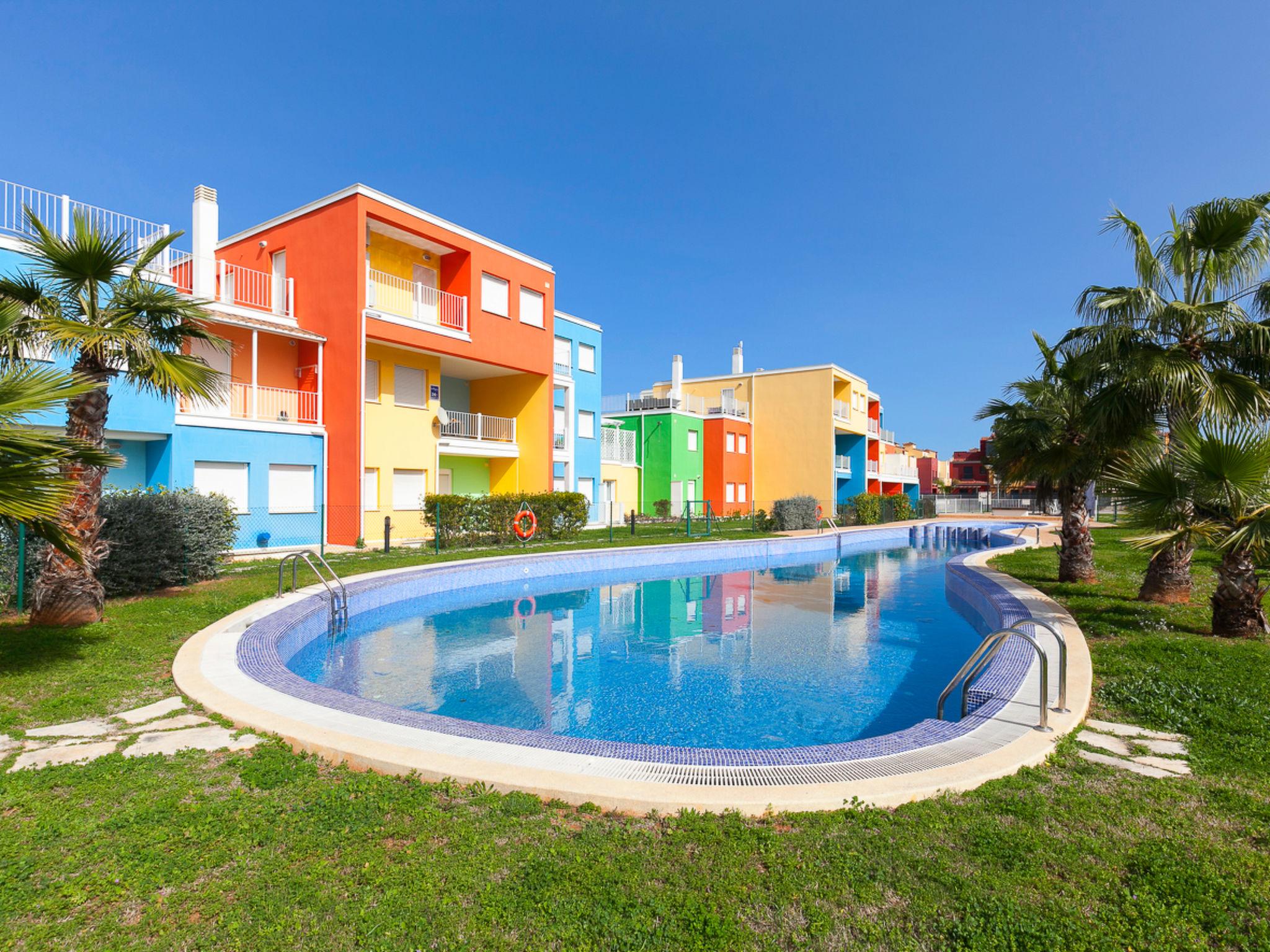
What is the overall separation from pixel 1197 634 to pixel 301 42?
18990mm

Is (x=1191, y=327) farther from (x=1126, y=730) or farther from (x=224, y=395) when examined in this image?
(x=224, y=395)

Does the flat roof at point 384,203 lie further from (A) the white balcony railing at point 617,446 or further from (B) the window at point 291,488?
(A) the white balcony railing at point 617,446

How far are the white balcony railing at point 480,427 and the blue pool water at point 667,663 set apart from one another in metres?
9.86

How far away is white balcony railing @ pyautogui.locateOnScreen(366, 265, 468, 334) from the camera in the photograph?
1836cm

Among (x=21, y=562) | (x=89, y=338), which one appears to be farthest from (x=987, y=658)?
(x=21, y=562)

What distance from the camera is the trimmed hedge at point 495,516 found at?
56.7ft

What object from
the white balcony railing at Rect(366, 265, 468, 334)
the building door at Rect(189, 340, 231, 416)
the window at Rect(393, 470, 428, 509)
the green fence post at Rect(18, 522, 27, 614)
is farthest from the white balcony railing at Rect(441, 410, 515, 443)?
the green fence post at Rect(18, 522, 27, 614)

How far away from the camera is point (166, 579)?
1030cm

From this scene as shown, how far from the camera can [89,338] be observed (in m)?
7.19

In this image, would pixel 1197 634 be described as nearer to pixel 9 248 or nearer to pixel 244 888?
pixel 244 888

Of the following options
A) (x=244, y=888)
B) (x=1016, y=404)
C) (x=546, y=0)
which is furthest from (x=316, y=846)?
(x=546, y=0)

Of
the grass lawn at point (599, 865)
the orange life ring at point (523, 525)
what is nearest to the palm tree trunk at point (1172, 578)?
the grass lawn at point (599, 865)

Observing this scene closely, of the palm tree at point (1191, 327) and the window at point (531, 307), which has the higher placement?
the window at point (531, 307)

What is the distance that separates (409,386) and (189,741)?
1655cm
